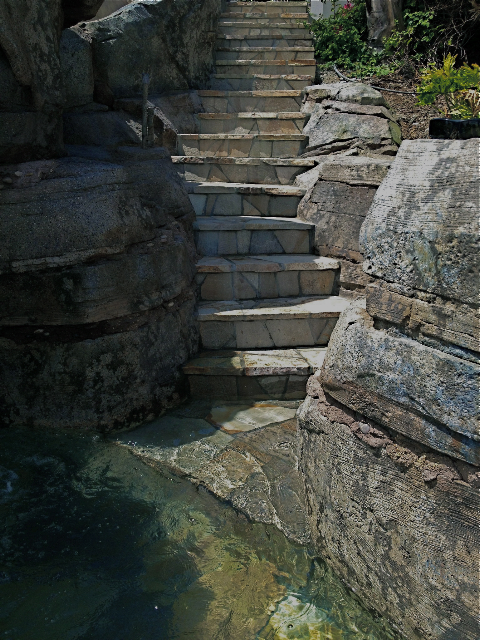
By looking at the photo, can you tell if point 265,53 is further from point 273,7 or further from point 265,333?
point 265,333

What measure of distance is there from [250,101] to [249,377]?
3984mm

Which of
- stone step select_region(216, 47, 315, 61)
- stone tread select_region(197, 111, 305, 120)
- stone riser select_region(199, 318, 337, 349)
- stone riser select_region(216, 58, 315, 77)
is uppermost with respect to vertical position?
stone step select_region(216, 47, 315, 61)

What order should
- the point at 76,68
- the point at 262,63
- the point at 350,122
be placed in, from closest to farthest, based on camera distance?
the point at 76,68 → the point at 350,122 → the point at 262,63

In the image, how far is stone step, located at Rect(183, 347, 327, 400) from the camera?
403cm

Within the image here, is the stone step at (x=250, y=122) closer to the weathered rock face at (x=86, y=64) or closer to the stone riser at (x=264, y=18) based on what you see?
the weathered rock face at (x=86, y=64)

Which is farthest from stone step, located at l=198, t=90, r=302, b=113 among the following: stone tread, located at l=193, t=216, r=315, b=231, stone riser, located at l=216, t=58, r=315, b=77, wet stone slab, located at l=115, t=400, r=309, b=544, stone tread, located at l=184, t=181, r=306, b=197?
wet stone slab, located at l=115, t=400, r=309, b=544

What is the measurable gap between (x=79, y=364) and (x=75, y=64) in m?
2.42

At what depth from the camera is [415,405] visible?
202cm

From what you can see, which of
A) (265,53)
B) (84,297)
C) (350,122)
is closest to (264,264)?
(84,297)

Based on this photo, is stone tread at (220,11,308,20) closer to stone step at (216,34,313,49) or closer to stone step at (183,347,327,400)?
stone step at (216,34,313,49)

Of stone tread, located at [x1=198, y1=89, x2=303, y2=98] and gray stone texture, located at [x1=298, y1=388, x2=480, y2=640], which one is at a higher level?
stone tread, located at [x1=198, y1=89, x2=303, y2=98]

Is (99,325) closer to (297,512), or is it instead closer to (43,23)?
(297,512)

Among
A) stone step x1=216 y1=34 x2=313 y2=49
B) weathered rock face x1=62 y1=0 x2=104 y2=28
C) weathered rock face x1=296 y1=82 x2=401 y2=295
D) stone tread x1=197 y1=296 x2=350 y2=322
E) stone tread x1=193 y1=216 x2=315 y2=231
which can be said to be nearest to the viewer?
weathered rock face x1=62 y1=0 x2=104 y2=28

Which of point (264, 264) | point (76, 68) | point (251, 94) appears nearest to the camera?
point (76, 68)
